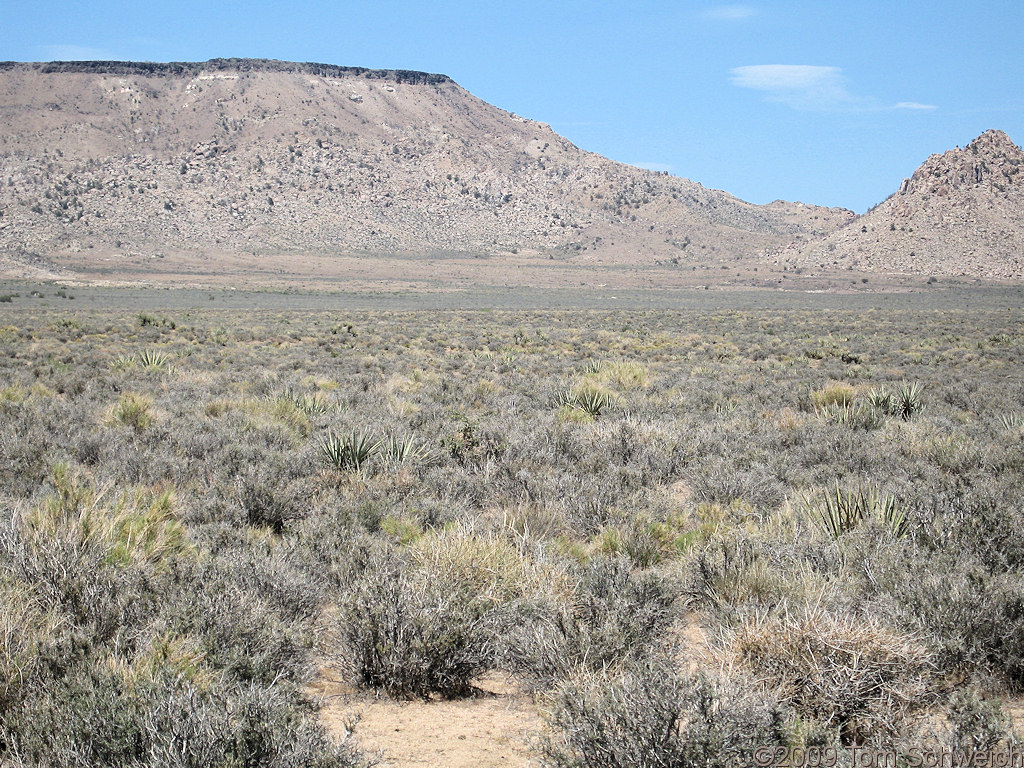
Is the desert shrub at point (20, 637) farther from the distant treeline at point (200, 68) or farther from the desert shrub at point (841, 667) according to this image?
the distant treeline at point (200, 68)

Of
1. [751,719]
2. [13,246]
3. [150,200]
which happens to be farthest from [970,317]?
[150,200]

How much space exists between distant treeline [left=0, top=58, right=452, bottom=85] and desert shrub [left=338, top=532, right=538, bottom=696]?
168 metres

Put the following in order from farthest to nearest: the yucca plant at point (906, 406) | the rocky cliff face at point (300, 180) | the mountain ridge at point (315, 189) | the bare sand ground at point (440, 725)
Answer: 1. the rocky cliff face at point (300, 180)
2. the mountain ridge at point (315, 189)
3. the yucca plant at point (906, 406)
4. the bare sand ground at point (440, 725)

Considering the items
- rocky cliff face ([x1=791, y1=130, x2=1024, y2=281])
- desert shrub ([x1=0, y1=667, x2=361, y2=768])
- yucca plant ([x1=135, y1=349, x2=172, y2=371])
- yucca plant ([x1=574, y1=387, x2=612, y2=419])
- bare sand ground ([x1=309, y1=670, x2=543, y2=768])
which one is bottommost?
yucca plant ([x1=135, y1=349, x2=172, y2=371])

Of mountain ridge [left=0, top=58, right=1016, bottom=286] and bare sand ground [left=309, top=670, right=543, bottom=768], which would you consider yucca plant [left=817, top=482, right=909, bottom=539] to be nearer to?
bare sand ground [left=309, top=670, right=543, bottom=768]

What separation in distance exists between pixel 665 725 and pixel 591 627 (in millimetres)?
1173

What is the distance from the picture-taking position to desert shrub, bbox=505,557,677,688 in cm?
382

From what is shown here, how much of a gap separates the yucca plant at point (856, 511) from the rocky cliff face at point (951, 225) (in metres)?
102

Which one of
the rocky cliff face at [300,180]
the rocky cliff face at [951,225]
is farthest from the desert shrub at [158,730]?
the rocky cliff face at [951,225]

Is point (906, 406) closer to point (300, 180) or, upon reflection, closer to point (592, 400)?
point (592, 400)

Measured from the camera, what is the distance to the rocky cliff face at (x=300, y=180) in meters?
112

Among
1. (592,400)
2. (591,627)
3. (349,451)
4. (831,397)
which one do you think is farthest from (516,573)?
(831,397)

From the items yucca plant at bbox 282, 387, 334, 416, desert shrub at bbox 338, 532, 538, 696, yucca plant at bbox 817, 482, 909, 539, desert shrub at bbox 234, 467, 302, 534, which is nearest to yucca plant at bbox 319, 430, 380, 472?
desert shrub at bbox 234, 467, 302, 534

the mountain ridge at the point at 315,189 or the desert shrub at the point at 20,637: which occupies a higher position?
the mountain ridge at the point at 315,189
